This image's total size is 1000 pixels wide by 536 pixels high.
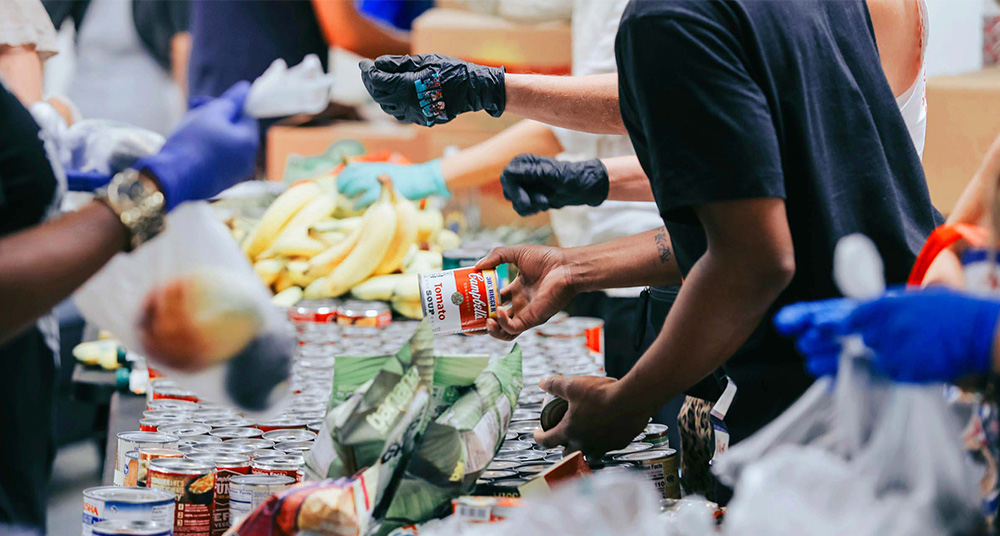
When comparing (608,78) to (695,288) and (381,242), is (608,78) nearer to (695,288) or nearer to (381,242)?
(695,288)

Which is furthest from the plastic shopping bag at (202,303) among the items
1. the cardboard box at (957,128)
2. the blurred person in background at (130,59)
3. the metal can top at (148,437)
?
the blurred person in background at (130,59)

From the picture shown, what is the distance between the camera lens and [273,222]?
134 inches

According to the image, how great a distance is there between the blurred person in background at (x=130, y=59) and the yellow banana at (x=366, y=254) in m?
3.19

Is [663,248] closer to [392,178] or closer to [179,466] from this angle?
[179,466]

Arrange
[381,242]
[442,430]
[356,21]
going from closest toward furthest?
[442,430]
[381,242]
[356,21]

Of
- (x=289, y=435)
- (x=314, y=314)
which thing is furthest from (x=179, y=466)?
(x=314, y=314)

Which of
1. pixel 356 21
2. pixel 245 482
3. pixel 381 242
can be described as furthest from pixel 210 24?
pixel 245 482

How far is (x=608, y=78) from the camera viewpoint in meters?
2.08

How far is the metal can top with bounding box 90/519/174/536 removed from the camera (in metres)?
1.25

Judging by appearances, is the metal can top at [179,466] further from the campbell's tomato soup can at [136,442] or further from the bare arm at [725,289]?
the bare arm at [725,289]

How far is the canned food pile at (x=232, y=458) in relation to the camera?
4.48 ft

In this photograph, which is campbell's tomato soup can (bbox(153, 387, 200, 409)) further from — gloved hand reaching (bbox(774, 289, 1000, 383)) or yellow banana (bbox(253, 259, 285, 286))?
gloved hand reaching (bbox(774, 289, 1000, 383))

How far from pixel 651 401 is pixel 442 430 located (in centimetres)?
36

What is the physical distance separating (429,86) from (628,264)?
55 cm
